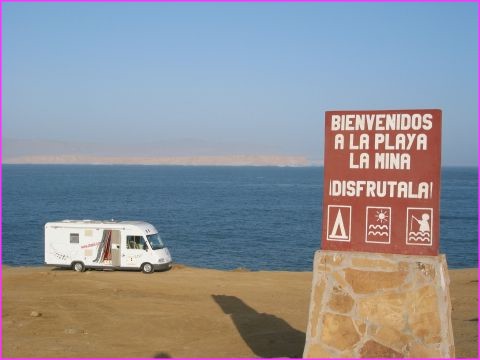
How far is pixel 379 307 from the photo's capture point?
31.5ft

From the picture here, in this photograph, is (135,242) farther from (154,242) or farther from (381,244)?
(381,244)

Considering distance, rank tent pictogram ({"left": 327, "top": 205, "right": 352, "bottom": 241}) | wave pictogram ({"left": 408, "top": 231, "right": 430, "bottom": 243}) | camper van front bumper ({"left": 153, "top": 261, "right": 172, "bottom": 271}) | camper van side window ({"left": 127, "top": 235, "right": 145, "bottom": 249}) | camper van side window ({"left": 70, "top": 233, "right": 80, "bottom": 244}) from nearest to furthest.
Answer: wave pictogram ({"left": 408, "top": 231, "right": 430, "bottom": 243}) → tent pictogram ({"left": 327, "top": 205, "right": 352, "bottom": 241}) → camper van side window ({"left": 127, "top": 235, "right": 145, "bottom": 249}) → camper van front bumper ({"left": 153, "top": 261, "right": 172, "bottom": 271}) → camper van side window ({"left": 70, "top": 233, "right": 80, "bottom": 244})

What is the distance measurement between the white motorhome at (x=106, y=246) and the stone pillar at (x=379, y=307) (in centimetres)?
1840

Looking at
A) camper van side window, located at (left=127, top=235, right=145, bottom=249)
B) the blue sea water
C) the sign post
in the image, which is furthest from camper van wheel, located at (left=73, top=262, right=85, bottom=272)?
the sign post

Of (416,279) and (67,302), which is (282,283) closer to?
(67,302)

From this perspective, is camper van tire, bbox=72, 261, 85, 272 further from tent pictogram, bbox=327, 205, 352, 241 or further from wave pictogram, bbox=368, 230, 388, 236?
wave pictogram, bbox=368, 230, 388, 236

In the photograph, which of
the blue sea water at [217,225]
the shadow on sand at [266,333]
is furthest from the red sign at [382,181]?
the blue sea water at [217,225]

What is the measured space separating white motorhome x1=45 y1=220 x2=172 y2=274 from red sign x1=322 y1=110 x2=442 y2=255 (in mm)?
18505

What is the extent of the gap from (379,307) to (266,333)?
5.75 meters

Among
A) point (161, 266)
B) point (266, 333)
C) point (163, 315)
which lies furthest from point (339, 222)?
point (161, 266)

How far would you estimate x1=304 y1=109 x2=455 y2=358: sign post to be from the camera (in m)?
9.36

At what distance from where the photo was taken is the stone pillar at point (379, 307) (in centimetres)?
931

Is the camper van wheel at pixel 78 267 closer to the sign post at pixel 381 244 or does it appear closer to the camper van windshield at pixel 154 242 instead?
the camper van windshield at pixel 154 242

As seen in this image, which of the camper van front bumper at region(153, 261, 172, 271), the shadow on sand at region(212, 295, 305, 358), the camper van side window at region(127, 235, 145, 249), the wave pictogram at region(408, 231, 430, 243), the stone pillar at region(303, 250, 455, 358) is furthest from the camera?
the camper van front bumper at region(153, 261, 172, 271)
